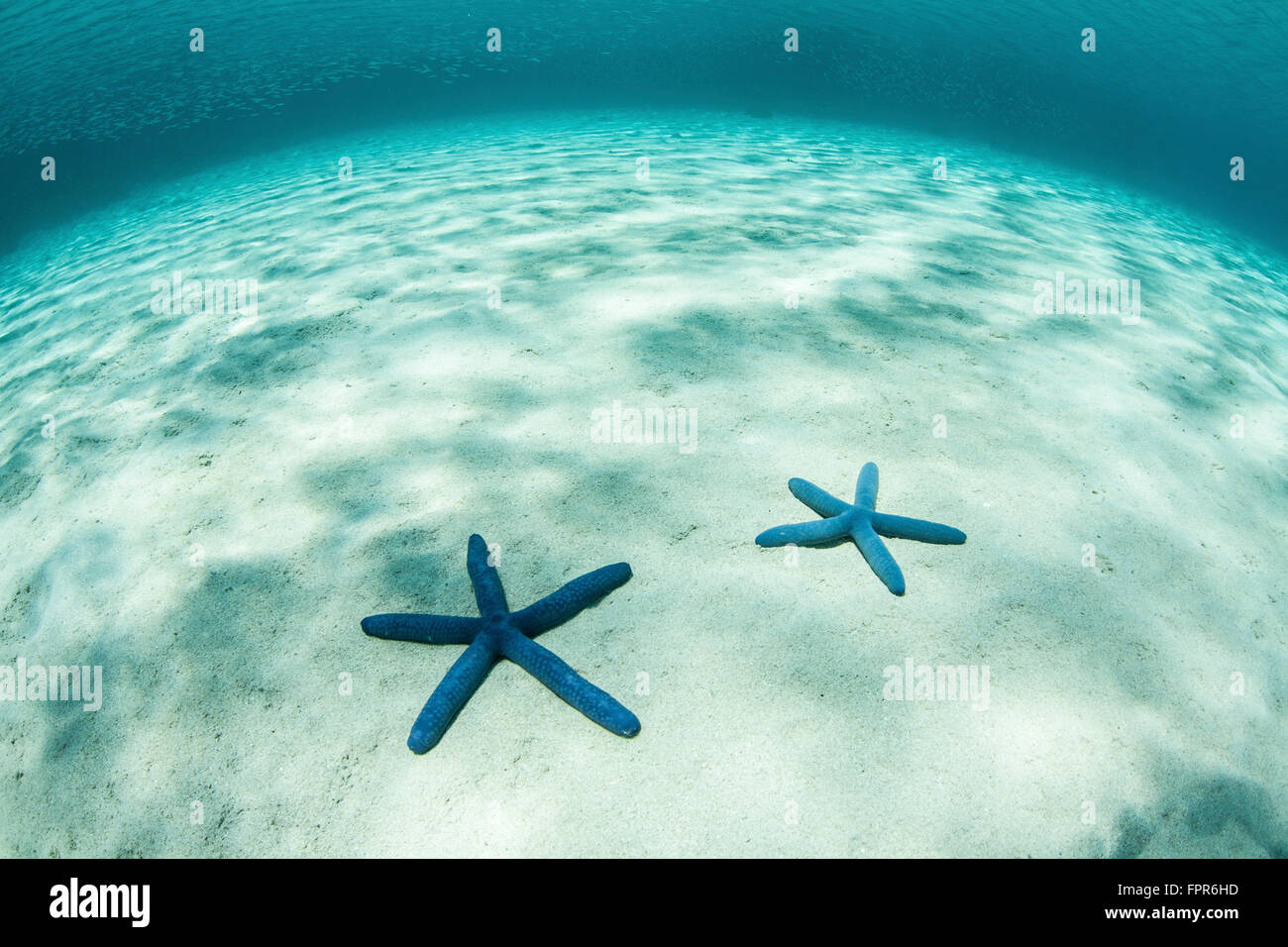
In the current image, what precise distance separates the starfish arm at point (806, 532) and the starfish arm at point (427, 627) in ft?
4.63

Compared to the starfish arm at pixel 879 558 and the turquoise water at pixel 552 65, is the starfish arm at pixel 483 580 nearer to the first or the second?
the starfish arm at pixel 879 558

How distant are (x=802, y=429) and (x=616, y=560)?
1.55 meters

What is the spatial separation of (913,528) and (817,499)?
1.54 ft

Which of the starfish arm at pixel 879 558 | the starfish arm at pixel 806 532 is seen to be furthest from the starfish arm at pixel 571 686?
the starfish arm at pixel 879 558

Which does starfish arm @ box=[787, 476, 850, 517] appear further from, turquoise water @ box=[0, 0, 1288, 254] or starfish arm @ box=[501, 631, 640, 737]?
turquoise water @ box=[0, 0, 1288, 254]

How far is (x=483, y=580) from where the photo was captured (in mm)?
2365

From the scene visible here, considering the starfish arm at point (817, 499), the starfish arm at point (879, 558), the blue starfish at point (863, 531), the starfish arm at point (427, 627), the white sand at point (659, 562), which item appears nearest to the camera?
the white sand at point (659, 562)

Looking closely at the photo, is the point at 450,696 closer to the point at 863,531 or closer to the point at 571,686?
the point at 571,686

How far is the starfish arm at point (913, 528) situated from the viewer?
8.46 ft

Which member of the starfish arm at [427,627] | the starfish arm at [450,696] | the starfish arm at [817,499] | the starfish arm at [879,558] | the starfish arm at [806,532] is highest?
the starfish arm at [817,499]

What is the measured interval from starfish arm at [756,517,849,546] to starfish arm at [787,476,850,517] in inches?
5.3

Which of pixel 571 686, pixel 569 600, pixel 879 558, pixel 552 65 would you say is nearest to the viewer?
pixel 571 686

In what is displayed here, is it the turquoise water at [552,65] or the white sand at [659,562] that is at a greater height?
the turquoise water at [552,65]

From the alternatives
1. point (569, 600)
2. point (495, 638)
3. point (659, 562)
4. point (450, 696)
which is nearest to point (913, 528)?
point (659, 562)
